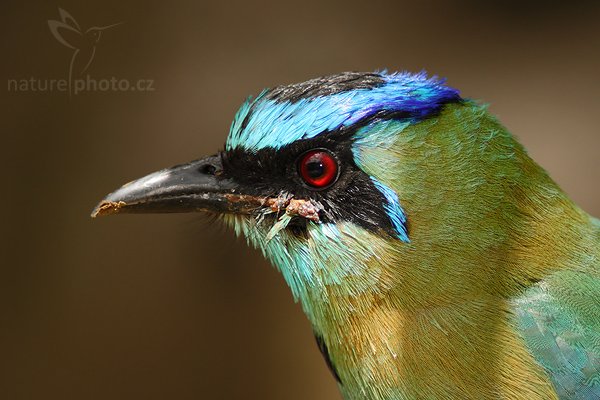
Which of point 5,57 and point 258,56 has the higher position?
point 5,57

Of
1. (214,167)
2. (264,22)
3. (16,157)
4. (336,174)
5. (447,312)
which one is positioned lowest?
(447,312)

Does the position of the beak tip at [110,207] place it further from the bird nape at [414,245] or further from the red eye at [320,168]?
the red eye at [320,168]

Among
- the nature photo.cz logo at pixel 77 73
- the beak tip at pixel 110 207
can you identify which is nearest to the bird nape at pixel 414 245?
the beak tip at pixel 110 207

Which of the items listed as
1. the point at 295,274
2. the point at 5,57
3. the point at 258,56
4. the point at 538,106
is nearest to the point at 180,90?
the point at 258,56

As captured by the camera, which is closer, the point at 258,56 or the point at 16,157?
the point at 16,157

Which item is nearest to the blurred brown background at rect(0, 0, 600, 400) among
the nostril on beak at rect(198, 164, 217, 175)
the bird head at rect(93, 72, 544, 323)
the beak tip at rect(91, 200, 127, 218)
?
the beak tip at rect(91, 200, 127, 218)

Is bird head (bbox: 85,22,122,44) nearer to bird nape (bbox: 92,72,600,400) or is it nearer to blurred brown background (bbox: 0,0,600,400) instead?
blurred brown background (bbox: 0,0,600,400)

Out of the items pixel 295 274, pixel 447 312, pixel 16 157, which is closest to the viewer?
pixel 447 312

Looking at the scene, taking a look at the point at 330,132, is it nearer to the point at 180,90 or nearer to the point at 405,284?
the point at 405,284
